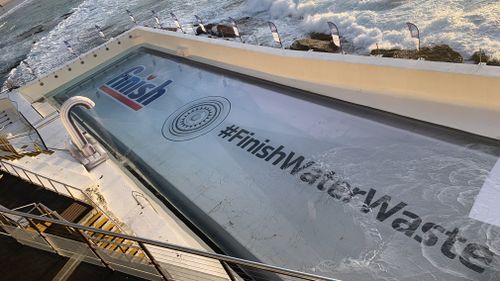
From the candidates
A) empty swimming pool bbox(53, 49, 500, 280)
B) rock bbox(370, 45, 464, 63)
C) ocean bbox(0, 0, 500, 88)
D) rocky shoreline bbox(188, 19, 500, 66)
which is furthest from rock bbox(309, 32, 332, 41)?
empty swimming pool bbox(53, 49, 500, 280)

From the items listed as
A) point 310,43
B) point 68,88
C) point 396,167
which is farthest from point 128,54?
point 396,167

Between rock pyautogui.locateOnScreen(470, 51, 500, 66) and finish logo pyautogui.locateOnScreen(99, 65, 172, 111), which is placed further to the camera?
finish logo pyautogui.locateOnScreen(99, 65, 172, 111)

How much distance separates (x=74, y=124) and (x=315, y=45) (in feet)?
28.4

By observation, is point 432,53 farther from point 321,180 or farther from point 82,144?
point 82,144

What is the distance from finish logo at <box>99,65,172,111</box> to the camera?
1163 cm

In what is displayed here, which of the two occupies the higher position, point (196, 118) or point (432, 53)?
point (196, 118)

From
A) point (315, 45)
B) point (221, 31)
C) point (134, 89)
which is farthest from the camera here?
point (221, 31)

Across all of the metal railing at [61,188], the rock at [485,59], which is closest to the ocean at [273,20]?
the rock at [485,59]

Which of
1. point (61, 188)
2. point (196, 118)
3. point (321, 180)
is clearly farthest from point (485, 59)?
point (61, 188)

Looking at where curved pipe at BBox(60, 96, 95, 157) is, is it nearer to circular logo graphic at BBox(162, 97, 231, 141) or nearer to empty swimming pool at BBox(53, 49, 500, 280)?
empty swimming pool at BBox(53, 49, 500, 280)

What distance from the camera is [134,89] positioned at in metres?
12.4

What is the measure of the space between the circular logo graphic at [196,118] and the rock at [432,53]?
5690 millimetres

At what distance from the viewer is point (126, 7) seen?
2711 cm

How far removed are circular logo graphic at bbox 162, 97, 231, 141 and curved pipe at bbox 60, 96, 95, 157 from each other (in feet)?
5.95
